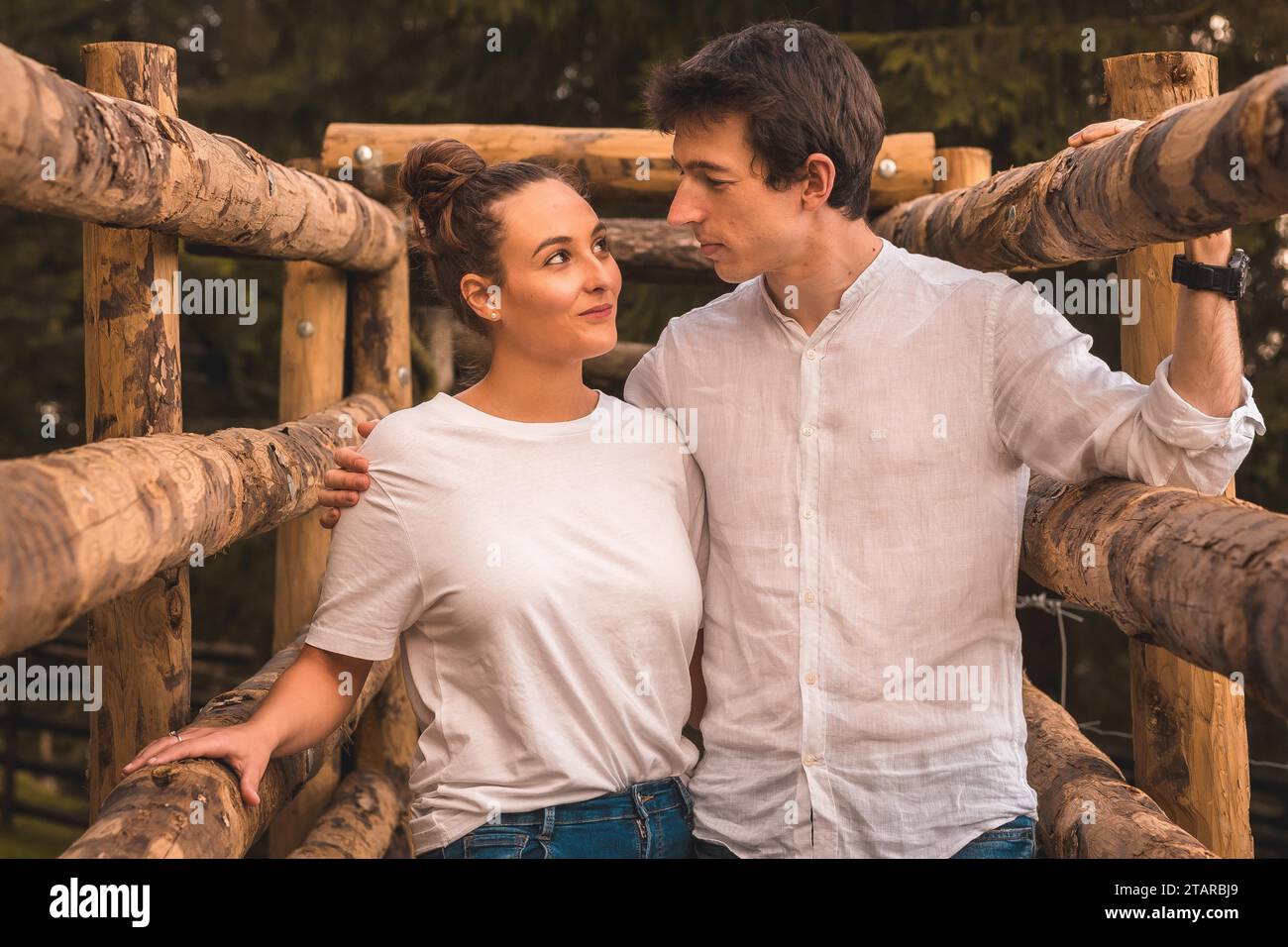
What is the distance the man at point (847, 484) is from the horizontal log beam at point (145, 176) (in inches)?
21.4

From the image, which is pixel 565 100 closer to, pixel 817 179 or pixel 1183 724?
pixel 817 179

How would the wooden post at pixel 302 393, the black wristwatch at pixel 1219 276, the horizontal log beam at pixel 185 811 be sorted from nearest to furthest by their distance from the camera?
the horizontal log beam at pixel 185 811
the black wristwatch at pixel 1219 276
the wooden post at pixel 302 393

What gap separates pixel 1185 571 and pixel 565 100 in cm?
569

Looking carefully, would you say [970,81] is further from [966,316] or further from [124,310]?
[124,310]

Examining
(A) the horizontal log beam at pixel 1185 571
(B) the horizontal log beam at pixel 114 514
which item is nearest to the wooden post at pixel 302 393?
(B) the horizontal log beam at pixel 114 514

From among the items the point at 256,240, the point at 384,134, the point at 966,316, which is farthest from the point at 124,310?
the point at 384,134

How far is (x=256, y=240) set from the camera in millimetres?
2844

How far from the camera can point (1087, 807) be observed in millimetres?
2521

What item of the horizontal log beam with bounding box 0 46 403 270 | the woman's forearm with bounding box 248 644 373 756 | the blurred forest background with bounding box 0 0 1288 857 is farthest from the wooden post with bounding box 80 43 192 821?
the blurred forest background with bounding box 0 0 1288 857

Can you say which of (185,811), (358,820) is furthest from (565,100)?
(185,811)

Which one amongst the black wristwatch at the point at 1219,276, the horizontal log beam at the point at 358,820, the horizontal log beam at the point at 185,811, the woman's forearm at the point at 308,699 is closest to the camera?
the horizontal log beam at the point at 185,811

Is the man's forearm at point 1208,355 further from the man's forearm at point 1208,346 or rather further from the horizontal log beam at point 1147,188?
the horizontal log beam at point 1147,188

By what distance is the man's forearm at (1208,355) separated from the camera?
1.95 meters
